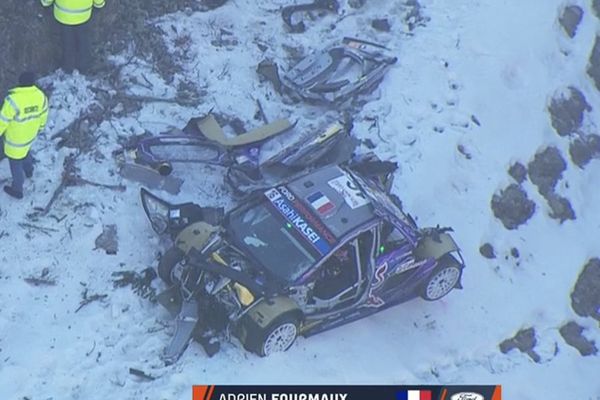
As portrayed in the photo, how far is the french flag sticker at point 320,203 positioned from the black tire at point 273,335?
1.52 metres

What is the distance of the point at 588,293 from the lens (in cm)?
1498

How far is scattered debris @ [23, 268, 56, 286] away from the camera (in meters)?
12.9

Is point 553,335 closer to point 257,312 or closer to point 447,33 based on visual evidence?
point 257,312

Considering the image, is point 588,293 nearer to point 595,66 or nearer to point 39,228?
point 595,66

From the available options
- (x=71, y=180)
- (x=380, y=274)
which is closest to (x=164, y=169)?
(x=71, y=180)

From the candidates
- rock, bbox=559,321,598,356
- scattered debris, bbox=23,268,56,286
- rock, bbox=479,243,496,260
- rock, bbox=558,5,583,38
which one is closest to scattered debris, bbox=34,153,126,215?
scattered debris, bbox=23,268,56,286

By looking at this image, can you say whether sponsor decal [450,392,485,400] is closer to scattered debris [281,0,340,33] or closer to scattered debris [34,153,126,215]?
scattered debris [34,153,126,215]

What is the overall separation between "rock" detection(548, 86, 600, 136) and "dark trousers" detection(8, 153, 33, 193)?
8.90 metres

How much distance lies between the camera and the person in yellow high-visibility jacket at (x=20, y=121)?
1295 centimetres

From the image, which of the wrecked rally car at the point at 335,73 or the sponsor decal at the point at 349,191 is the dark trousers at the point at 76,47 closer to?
the wrecked rally car at the point at 335,73

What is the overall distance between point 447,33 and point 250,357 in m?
8.16

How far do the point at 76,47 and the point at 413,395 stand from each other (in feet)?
23.9

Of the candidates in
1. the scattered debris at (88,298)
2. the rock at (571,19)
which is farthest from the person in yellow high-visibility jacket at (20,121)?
the rock at (571,19)

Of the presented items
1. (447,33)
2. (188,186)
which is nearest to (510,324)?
(188,186)
